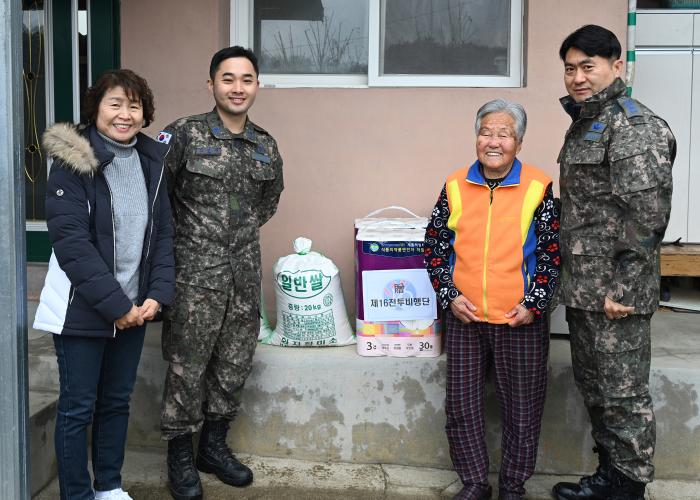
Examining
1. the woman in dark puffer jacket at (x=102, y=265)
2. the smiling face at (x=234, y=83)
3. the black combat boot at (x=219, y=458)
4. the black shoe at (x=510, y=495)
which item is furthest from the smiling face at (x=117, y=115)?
the black shoe at (x=510, y=495)

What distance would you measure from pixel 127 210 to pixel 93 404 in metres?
0.71

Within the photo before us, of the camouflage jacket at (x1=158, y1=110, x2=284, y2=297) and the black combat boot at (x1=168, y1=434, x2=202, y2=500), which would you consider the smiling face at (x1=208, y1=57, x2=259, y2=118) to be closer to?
the camouflage jacket at (x1=158, y1=110, x2=284, y2=297)

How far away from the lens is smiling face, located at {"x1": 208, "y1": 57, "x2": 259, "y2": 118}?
305 centimetres

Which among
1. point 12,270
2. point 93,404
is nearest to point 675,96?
point 93,404

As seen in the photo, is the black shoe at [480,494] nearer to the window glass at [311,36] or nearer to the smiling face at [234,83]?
the smiling face at [234,83]

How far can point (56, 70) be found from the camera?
427 centimetres

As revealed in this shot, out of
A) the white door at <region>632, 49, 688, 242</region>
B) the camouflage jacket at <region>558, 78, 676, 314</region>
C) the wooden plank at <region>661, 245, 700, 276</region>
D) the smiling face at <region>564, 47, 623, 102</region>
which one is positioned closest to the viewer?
the camouflage jacket at <region>558, 78, 676, 314</region>

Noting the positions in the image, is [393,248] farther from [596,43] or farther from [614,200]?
[596,43]

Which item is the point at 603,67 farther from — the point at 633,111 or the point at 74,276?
the point at 74,276

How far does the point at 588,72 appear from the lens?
2.81 m

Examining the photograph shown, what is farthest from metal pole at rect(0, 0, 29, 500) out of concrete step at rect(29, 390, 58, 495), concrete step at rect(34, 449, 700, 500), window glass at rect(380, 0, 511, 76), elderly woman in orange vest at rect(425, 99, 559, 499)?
window glass at rect(380, 0, 511, 76)

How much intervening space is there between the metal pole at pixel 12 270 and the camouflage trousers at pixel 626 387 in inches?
79.6

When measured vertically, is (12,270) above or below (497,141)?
below

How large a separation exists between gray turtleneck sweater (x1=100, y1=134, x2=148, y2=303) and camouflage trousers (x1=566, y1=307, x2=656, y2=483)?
172 centimetres
